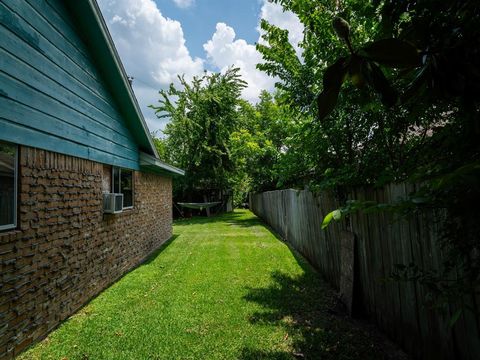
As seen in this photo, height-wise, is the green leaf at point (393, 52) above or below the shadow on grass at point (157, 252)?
above

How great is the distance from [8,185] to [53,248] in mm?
1066

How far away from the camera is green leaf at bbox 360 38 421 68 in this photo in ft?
2.67

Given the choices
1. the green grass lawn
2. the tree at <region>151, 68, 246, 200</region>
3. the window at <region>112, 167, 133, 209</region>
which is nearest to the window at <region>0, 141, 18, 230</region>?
the green grass lawn

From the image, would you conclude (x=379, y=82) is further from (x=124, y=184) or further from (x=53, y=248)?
(x=124, y=184)

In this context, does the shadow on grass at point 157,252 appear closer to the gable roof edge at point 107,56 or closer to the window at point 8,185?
the gable roof edge at point 107,56

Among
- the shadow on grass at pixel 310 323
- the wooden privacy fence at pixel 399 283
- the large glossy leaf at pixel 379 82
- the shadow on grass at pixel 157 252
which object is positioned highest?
the large glossy leaf at pixel 379 82

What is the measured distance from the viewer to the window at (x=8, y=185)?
9.89ft

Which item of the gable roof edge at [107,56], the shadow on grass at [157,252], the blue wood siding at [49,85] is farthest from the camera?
the shadow on grass at [157,252]

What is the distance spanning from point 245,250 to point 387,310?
5.45 meters

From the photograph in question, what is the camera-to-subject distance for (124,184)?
22.0ft

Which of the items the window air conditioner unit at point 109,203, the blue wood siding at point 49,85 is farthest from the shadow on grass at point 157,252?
the blue wood siding at point 49,85

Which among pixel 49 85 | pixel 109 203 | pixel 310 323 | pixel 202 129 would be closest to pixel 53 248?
pixel 109 203

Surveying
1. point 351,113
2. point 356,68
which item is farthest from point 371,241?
point 356,68

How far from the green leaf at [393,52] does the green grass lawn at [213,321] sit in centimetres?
298
